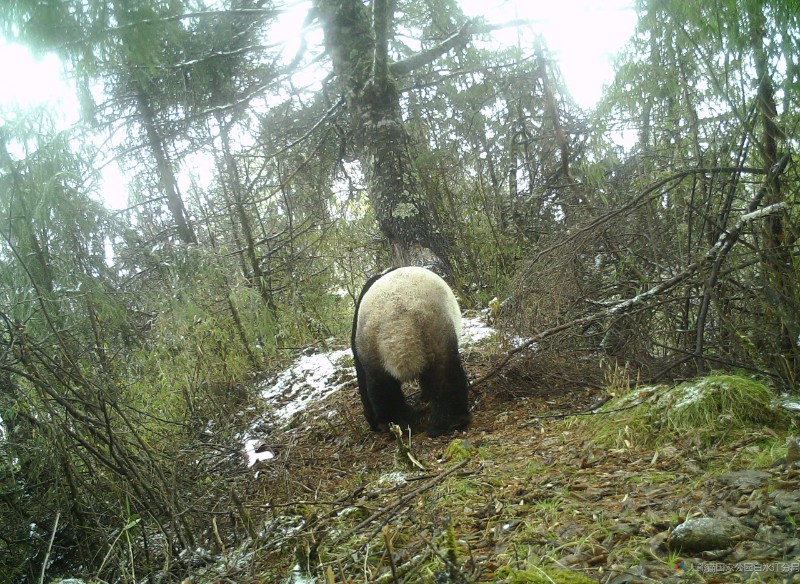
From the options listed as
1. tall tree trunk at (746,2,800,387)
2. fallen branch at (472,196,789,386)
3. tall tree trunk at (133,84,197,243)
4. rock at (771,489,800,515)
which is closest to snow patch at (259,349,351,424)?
fallen branch at (472,196,789,386)

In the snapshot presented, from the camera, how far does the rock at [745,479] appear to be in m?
2.82

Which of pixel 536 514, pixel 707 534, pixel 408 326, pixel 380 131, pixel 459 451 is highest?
pixel 380 131

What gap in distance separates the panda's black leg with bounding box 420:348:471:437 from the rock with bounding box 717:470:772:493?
9.38 ft

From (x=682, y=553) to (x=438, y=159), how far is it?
7.47 meters

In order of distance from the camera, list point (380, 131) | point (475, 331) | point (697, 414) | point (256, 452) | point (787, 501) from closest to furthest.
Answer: point (787, 501) → point (697, 414) → point (256, 452) → point (475, 331) → point (380, 131)

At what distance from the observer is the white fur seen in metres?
5.57

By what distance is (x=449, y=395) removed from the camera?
568 cm

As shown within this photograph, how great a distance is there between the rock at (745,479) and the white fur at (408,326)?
9.54ft

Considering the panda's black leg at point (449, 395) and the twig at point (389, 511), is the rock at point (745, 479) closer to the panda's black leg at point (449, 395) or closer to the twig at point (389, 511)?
the twig at point (389, 511)

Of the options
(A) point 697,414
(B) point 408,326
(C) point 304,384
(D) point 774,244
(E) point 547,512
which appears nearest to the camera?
(E) point 547,512

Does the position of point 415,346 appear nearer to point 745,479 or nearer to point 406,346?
point 406,346

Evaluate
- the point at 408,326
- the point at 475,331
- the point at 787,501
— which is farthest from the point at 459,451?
the point at 475,331

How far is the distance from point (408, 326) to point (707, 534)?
341 centimetres

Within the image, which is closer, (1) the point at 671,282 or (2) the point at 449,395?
(1) the point at 671,282
